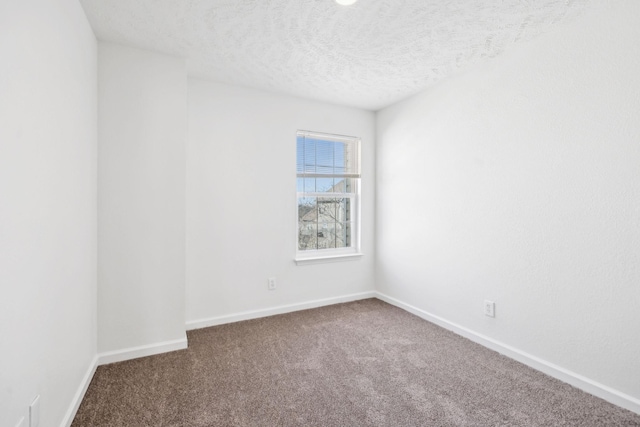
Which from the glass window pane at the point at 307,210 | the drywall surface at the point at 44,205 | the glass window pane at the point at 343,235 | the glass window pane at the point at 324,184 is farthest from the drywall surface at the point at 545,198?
the drywall surface at the point at 44,205

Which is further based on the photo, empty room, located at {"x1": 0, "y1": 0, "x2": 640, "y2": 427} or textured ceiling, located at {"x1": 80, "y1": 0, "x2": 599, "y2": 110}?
textured ceiling, located at {"x1": 80, "y1": 0, "x2": 599, "y2": 110}

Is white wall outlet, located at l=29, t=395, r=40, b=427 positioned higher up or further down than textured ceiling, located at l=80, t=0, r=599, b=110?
further down

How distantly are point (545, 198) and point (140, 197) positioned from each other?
303cm

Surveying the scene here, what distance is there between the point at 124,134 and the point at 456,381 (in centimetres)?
299

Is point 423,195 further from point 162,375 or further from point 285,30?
point 162,375

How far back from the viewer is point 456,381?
2037mm

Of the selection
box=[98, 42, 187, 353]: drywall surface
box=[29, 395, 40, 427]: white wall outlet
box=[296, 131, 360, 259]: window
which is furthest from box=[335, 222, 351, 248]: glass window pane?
box=[29, 395, 40, 427]: white wall outlet

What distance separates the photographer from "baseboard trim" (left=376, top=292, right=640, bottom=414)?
5.85 ft

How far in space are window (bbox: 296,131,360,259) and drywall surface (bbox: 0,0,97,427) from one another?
79.5 inches

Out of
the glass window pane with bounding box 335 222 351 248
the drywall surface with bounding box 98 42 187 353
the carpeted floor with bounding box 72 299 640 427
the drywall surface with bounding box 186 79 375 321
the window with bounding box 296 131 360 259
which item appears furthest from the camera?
the glass window pane with bounding box 335 222 351 248

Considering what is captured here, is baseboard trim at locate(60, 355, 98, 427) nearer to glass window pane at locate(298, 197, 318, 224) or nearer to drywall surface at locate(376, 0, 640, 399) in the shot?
glass window pane at locate(298, 197, 318, 224)

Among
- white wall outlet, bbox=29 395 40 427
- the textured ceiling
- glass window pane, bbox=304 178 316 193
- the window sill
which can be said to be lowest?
white wall outlet, bbox=29 395 40 427

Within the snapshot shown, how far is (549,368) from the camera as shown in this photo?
2123 mm

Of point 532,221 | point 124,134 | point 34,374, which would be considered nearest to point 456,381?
point 532,221
